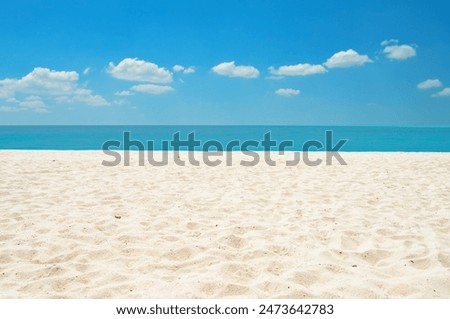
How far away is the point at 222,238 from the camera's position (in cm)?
371

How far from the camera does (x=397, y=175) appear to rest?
7520 mm

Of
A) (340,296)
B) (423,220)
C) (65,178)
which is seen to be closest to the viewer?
(340,296)

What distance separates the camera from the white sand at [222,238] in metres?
2.75

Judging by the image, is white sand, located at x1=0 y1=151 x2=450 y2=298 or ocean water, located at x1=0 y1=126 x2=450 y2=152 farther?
ocean water, located at x1=0 y1=126 x2=450 y2=152

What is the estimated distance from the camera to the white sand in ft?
9.01

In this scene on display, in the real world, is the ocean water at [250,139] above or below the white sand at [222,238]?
above

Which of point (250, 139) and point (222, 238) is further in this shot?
point (250, 139)

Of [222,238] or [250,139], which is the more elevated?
[250,139]

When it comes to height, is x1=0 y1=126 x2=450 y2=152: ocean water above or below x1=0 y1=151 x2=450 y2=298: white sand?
above

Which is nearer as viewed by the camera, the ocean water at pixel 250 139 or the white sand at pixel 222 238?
the white sand at pixel 222 238

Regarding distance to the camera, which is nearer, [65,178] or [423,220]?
[423,220]
